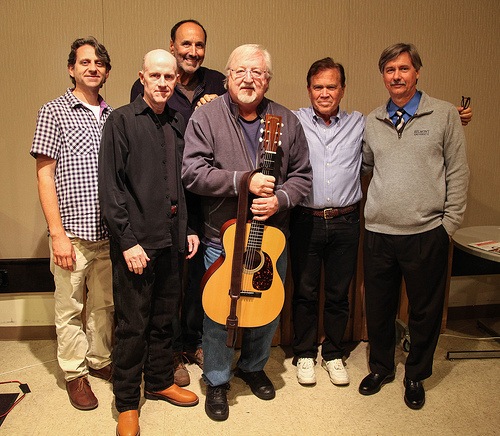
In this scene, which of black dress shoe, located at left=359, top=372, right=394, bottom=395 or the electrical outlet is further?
the electrical outlet

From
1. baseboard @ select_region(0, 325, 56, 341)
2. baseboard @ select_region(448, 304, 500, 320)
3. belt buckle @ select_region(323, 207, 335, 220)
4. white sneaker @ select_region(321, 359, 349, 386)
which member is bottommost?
baseboard @ select_region(0, 325, 56, 341)

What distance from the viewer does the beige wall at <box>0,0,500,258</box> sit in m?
2.86

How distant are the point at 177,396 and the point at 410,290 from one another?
122cm

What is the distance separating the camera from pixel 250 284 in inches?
85.7

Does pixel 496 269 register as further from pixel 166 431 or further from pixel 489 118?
pixel 166 431

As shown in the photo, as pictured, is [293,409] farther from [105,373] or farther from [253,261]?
[105,373]

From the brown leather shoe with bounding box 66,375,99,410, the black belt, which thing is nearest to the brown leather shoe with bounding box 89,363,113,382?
the brown leather shoe with bounding box 66,375,99,410

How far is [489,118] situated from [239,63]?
82.0 inches

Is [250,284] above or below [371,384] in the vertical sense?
above

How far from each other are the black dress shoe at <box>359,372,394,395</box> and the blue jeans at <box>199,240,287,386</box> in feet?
1.73

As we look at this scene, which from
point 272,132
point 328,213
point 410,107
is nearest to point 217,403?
point 328,213

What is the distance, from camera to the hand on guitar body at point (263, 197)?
204cm

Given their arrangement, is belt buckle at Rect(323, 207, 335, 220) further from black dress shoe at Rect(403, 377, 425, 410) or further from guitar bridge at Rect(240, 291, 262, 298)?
black dress shoe at Rect(403, 377, 425, 410)

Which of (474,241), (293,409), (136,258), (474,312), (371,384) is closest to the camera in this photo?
(136,258)
